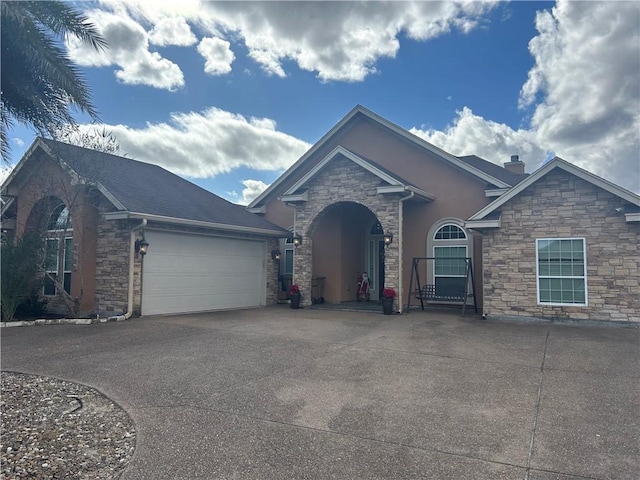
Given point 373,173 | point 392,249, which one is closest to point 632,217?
point 392,249

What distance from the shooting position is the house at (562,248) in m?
10.4

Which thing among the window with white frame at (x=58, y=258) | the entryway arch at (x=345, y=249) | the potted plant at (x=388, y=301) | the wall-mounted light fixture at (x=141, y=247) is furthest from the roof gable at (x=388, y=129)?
the window with white frame at (x=58, y=258)

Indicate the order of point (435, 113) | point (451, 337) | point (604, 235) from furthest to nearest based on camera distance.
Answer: point (435, 113), point (604, 235), point (451, 337)

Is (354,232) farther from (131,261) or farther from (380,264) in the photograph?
(131,261)

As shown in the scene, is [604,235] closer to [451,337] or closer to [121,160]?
[451,337]

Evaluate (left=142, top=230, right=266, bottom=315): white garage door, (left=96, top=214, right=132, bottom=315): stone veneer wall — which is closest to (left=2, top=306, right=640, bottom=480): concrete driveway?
(left=96, top=214, right=132, bottom=315): stone veneer wall

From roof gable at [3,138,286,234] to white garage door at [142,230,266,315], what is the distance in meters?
0.63

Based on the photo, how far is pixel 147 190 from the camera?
44.2ft

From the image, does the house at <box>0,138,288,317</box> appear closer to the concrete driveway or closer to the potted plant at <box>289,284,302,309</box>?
the potted plant at <box>289,284,302,309</box>

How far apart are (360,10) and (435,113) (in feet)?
24.4

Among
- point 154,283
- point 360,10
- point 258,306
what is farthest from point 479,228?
point 154,283

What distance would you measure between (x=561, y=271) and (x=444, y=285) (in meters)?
3.83

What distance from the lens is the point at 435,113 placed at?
1753cm

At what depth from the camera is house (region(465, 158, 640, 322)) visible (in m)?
10.4
